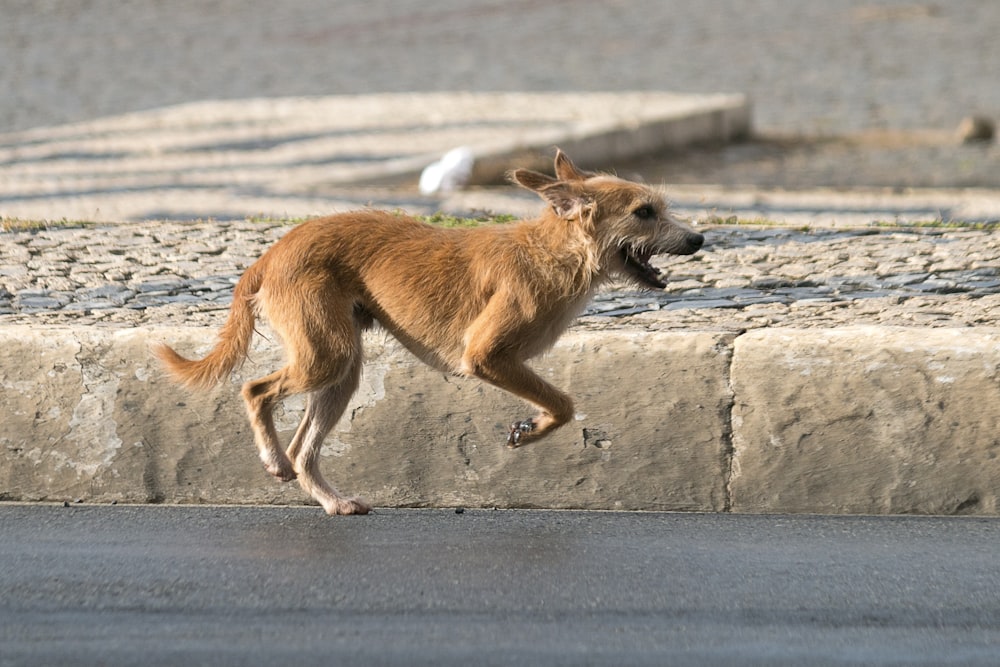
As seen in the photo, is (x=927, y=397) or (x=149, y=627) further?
(x=927, y=397)

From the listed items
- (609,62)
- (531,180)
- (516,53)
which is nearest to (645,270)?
(531,180)

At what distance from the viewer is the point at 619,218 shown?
5664 millimetres

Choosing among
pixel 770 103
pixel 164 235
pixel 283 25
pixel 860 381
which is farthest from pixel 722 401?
pixel 283 25

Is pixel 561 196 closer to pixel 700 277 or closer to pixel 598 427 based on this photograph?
pixel 598 427

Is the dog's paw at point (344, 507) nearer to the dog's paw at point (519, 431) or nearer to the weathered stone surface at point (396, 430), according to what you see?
the weathered stone surface at point (396, 430)

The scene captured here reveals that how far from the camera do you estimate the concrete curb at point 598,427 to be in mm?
5746

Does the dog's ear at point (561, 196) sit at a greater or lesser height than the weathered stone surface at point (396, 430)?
greater

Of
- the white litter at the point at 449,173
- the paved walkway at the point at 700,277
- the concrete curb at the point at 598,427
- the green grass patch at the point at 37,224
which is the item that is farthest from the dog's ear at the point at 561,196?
→ the white litter at the point at 449,173

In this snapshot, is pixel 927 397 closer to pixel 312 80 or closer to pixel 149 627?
pixel 149 627

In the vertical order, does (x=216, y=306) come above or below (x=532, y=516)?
above

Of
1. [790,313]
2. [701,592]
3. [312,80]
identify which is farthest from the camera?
[312,80]

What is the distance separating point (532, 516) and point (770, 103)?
13.9 meters

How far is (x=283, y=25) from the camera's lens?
26.3 m

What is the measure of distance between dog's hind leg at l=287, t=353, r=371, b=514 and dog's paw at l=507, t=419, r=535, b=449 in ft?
1.93
